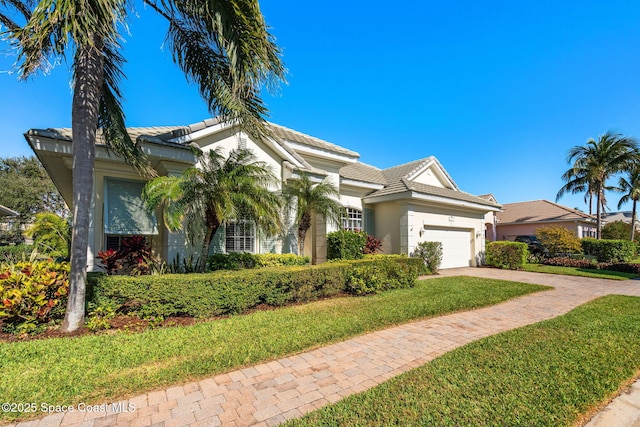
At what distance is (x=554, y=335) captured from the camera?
554 centimetres

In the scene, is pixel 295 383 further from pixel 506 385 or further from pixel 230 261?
pixel 230 261

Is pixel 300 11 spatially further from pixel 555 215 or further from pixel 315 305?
pixel 555 215

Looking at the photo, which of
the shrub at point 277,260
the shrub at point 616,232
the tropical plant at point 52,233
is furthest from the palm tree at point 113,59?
the shrub at point 616,232

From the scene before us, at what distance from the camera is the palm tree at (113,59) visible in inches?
173

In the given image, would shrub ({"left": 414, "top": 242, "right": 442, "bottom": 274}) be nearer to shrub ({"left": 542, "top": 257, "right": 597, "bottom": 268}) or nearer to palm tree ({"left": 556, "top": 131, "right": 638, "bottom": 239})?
shrub ({"left": 542, "top": 257, "right": 597, "bottom": 268})

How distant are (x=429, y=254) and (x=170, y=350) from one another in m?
13.2

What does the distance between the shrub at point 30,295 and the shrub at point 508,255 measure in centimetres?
2065

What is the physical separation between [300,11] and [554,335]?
12.0 m

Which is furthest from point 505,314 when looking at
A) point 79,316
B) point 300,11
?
point 300,11

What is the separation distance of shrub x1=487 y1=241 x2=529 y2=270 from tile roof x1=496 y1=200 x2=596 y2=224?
50.2ft

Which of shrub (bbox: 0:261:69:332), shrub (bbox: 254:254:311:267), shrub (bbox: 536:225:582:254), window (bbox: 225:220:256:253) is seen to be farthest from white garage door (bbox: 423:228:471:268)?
shrub (bbox: 0:261:69:332)

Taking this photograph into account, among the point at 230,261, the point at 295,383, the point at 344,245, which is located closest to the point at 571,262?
the point at 344,245

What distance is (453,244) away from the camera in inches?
696

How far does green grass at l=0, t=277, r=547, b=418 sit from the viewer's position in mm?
3648
